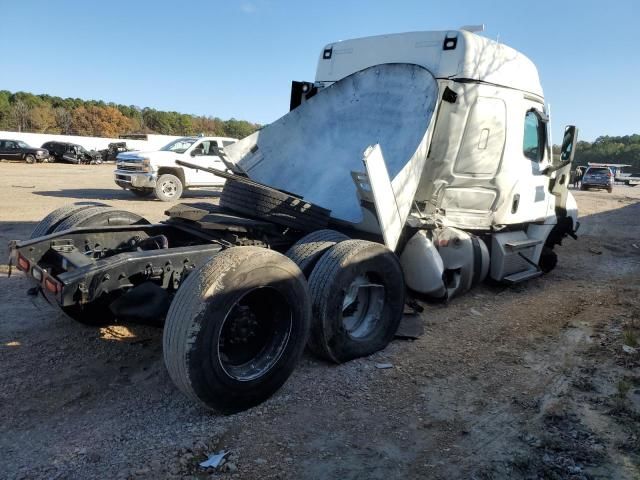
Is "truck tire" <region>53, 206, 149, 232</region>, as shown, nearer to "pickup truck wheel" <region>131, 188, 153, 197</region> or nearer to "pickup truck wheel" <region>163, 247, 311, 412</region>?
"pickup truck wheel" <region>163, 247, 311, 412</region>

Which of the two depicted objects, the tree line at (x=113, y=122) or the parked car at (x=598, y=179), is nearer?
the parked car at (x=598, y=179)

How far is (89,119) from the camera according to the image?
69.8 meters

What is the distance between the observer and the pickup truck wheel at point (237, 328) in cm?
295

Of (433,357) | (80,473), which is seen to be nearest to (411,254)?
(433,357)

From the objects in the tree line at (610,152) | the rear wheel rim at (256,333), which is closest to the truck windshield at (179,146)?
the rear wheel rim at (256,333)

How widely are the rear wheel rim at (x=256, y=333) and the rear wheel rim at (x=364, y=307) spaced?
97 centimetres

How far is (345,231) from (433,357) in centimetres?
169

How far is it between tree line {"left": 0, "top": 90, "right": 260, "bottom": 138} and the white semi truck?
1904 inches

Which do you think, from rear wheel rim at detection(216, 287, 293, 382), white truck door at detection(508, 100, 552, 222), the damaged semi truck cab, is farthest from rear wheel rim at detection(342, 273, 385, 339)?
white truck door at detection(508, 100, 552, 222)

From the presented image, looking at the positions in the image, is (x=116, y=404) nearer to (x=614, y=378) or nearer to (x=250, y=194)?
(x=250, y=194)

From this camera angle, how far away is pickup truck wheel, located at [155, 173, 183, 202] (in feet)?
48.5

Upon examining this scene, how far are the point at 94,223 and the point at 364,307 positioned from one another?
2622mm

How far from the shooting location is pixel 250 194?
14.6 ft

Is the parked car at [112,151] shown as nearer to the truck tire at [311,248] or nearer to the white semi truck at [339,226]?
the white semi truck at [339,226]
